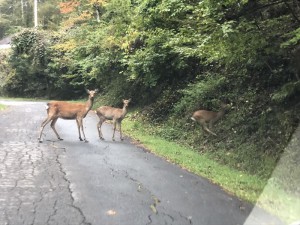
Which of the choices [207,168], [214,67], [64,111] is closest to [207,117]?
[214,67]

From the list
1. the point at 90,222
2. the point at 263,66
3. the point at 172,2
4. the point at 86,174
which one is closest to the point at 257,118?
the point at 263,66

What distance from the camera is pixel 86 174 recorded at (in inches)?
384

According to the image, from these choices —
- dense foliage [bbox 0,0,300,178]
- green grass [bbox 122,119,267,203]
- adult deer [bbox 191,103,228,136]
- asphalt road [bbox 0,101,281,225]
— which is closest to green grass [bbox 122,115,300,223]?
green grass [bbox 122,119,267,203]

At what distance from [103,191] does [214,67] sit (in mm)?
10853

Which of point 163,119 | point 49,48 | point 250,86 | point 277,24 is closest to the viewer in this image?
point 277,24

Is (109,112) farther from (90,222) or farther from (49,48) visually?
(49,48)

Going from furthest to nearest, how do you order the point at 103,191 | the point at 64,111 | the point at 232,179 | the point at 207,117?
→ the point at 64,111 → the point at 207,117 → the point at 232,179 → the point at 103,191

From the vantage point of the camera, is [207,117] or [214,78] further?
[214,78]

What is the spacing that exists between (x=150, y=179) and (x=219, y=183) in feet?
4.75

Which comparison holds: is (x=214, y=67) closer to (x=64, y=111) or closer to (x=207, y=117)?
(x=207, y=117)

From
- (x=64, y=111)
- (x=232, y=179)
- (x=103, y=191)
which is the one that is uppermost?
(x=64, y=111)

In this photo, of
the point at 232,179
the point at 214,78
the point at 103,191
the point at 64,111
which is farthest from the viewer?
the point at 214,78

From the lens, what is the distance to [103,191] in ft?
27.6

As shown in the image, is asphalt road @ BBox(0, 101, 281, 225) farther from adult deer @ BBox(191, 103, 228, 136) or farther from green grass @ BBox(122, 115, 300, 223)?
adult deer @ BBox(191, 103, 228, 136)
